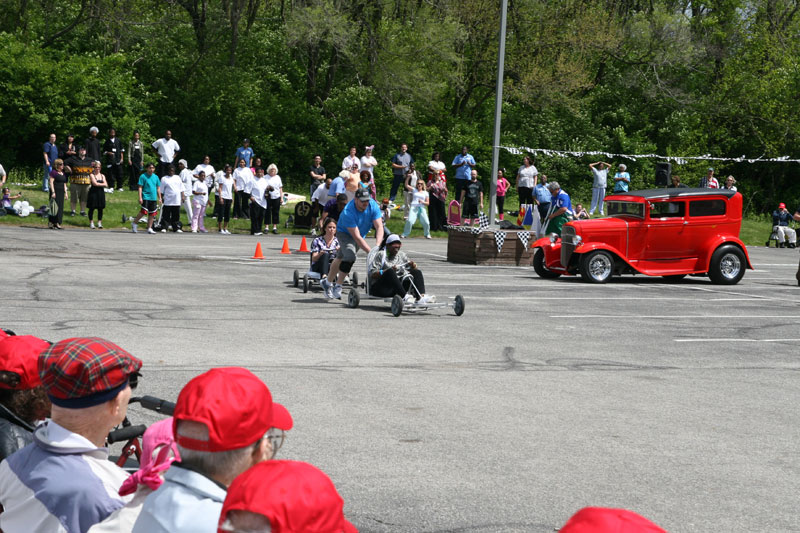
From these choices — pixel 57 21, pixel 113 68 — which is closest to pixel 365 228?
pixel 113 68

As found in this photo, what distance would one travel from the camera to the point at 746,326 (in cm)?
1539

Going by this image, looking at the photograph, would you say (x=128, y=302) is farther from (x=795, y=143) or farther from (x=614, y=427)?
(x=795, y=143)

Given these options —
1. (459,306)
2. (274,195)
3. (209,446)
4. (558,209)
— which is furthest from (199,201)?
(209,446)

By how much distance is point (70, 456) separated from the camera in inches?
144

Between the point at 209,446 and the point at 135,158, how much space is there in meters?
34.5

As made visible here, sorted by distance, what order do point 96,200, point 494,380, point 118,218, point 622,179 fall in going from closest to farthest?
1. point 494,380
2. point 96,200
3. point 118,218
4. point 622,179

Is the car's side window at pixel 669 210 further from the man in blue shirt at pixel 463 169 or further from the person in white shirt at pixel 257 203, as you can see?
the person in white shirt at pixel 257 203

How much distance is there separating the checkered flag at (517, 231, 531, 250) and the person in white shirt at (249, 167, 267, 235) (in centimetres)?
856

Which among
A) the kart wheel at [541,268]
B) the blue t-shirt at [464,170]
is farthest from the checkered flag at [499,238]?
the blue t-shirt at [464,170]

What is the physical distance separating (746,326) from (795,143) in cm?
3928

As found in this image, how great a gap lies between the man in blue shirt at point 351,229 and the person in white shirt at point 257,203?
1392cm

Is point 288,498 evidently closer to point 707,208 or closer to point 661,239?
point 661,239

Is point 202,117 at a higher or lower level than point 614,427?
higher

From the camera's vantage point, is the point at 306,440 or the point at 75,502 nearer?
the point at 75,502
